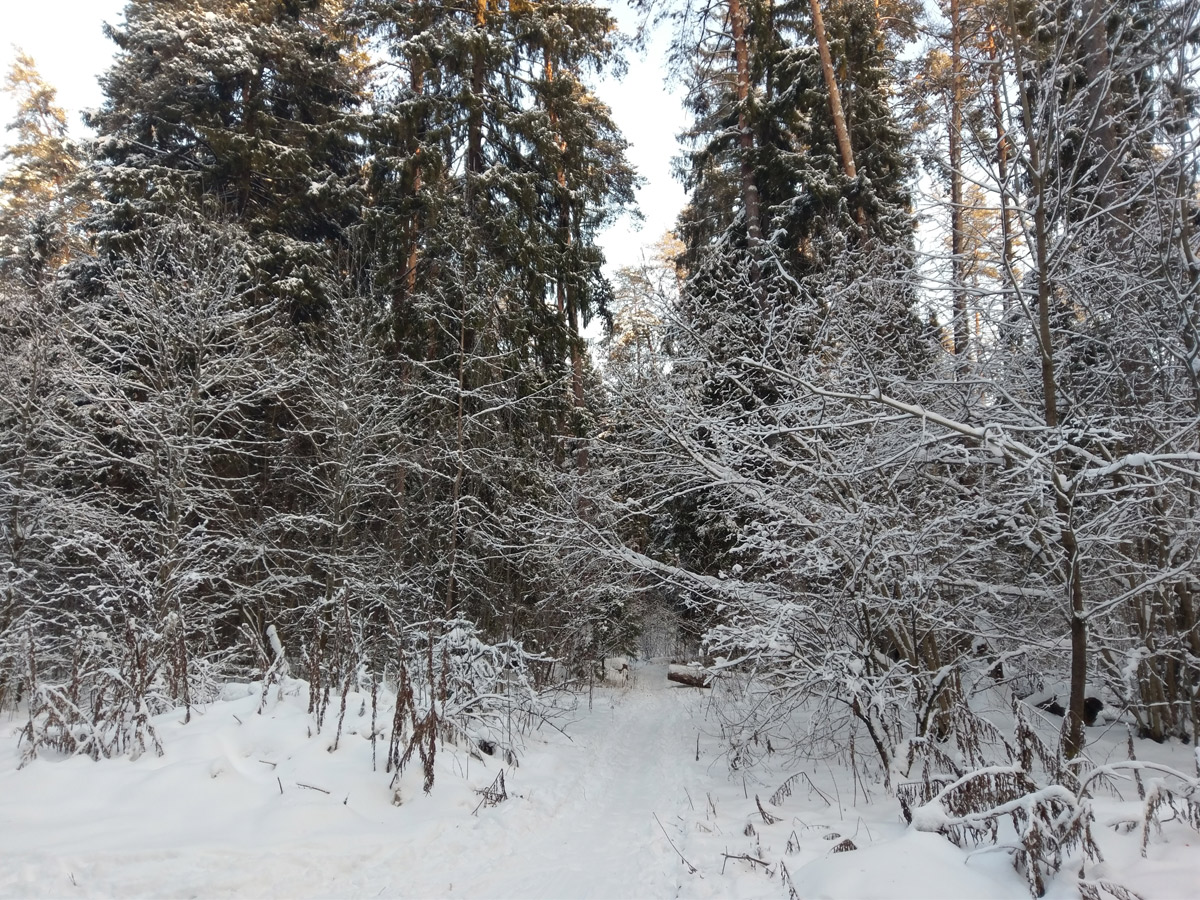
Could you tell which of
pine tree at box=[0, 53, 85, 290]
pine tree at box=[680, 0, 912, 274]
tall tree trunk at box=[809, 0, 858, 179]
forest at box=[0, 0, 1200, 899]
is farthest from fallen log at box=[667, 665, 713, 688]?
pine tree at box=[0, 53, 85, 290]

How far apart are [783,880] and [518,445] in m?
8.61

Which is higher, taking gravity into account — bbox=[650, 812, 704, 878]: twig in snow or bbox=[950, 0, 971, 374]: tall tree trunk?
bbox=[950, 0, 971, 374]: tall tree trunk

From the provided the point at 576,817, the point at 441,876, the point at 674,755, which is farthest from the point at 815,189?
the point at 441,876

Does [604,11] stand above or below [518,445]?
above

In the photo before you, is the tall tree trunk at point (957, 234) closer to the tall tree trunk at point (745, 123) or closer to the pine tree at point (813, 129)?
the pine tree at point (813, 129)

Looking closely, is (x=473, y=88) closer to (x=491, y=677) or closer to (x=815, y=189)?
(x=815, y=189)

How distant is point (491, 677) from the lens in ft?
20.3

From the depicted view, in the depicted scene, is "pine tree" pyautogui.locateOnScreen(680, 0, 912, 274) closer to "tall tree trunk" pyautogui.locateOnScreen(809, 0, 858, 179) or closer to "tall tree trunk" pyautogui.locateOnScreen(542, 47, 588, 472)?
"tall tree trunk" pyautogui.locateOnScreen(809, 0, 858, 179)

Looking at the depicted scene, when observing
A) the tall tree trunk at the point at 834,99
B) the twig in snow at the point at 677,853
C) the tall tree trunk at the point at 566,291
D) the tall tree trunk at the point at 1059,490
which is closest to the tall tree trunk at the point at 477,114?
the tall tree trunk at the point at 566,291

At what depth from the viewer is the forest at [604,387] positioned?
4324mm

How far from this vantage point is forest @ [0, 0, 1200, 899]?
432 cm

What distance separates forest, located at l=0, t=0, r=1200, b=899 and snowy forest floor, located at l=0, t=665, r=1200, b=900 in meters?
0.27

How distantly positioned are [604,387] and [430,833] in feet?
17.4

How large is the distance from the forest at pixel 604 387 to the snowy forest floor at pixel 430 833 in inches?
10.8
